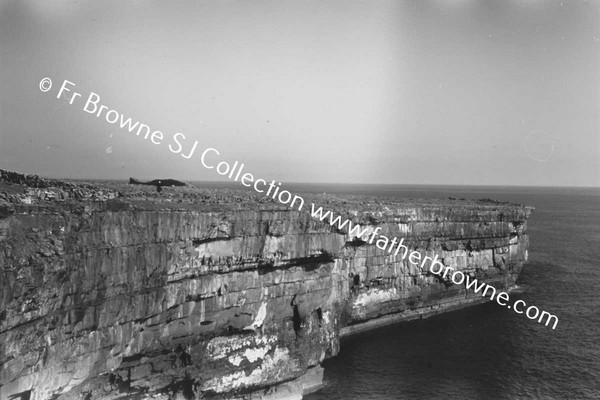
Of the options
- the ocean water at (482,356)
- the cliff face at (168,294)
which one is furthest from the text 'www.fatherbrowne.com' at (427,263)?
the ocean water at (482,356)

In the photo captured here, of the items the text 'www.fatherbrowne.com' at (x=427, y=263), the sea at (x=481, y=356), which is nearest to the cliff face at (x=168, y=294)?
the text 'www.fatherbrowne.com' at (x=427, y=263)

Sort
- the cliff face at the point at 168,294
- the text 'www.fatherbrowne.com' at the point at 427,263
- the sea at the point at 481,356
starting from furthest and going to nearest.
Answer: the text 'www.fatherbrowne.com' at the point at 427,263
the sea at the point at 481,356
the cliff face at the point at 168,294

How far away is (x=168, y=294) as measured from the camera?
96.7 feet

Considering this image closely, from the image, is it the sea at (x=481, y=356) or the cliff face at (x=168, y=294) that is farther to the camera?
the sea at (x=481, y=356)

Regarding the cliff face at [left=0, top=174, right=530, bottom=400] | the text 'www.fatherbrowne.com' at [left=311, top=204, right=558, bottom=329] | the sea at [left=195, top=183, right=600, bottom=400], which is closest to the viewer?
the cliff face at [left=0, top=174, right=530, bottom=400]

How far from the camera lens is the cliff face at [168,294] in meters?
22.2

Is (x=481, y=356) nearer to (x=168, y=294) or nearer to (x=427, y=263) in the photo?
(x=427, y=263)

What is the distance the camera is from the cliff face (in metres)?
22.2

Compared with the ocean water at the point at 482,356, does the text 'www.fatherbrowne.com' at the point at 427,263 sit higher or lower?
higher

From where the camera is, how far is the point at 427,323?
5266 centimetres

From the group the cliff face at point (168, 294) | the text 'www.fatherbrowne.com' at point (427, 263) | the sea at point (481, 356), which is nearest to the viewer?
the cliff face at point (168, 294)

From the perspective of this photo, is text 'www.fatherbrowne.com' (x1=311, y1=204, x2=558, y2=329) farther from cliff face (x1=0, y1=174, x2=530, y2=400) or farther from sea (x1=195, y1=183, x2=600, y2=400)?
sea (x1=195, y1=183, x2=600, y2=400)

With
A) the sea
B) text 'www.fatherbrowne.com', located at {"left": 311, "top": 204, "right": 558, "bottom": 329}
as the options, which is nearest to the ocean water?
the sea

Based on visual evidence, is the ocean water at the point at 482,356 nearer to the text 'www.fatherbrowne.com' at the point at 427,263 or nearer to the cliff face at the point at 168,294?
the text 'www.fatherbrowne.com' at the point at 427,263
